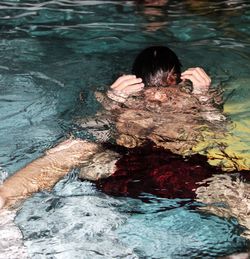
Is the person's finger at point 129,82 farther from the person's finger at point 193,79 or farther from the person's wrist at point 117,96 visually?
the person's finger at point 193,79

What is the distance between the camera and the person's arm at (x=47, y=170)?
9.61 ft

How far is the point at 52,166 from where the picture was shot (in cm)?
328

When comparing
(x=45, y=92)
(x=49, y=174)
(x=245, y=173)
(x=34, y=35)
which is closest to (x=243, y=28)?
(x=34, y=35)

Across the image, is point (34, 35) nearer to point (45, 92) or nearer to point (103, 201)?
point (45, 92)

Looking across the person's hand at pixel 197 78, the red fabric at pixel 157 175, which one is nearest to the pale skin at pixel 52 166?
the person's hand at pixel 197 78

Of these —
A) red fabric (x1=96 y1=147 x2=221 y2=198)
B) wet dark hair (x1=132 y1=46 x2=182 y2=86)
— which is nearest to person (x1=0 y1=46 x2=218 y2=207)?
wet dark hair (x1=132 y1=46 x2=182 y2=86)

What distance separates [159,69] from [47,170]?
4.03 ft

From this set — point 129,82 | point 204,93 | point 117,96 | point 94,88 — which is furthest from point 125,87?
point 94,88

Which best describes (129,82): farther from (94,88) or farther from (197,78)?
(94,88)

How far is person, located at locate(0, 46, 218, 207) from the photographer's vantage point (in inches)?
119

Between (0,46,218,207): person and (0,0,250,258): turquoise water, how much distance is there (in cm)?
11

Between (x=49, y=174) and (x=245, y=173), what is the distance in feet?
4.23

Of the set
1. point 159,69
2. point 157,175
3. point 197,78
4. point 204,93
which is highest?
point 159,69

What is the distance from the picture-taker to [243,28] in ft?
22.9
